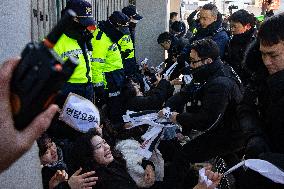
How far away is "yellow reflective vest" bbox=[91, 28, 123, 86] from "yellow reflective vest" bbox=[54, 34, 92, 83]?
0.78 m

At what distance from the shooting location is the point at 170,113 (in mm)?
5031

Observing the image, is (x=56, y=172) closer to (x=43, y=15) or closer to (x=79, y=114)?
(x=79, y=114)

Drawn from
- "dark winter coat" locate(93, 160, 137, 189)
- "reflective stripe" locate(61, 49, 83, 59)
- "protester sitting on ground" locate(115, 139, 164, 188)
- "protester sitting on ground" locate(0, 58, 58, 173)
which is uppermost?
"protester sitting on ground" locate(0, 58, 58, 173)

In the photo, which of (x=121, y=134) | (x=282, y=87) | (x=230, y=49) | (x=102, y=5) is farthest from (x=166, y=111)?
(x=102, y=5)

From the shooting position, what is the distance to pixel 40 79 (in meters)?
0.91

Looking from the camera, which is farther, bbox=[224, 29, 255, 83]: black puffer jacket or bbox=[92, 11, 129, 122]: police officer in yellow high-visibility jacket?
bbox=[224, 29, 255, 83]: black puffer jacket

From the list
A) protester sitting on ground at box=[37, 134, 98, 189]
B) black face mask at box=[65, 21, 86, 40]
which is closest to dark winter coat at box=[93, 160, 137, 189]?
protester sitting on ground at box=[37, 134, 98, 189]

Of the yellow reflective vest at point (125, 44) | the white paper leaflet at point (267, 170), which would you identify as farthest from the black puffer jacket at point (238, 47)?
the white paper leaflet at point (267, 170)

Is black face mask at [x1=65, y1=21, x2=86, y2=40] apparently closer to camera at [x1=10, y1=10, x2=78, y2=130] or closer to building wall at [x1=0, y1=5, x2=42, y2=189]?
building wall at [x1=0, y1=5, x2=42, y2=189]

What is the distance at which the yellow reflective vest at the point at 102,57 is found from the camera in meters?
5.95

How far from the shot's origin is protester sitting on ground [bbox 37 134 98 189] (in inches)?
122

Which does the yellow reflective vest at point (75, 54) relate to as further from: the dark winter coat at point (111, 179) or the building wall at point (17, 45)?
the building wall at point (17, 45)

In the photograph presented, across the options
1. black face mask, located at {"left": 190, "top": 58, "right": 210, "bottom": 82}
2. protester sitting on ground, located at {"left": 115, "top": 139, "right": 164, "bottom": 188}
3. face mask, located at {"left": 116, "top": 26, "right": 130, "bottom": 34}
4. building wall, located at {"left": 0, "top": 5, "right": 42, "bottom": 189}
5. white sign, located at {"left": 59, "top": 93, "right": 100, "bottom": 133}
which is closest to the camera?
building wall, located at {"left": 0, "top": 5, "right": 42, "bottom": 189}

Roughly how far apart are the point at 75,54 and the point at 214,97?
5.04 feet
